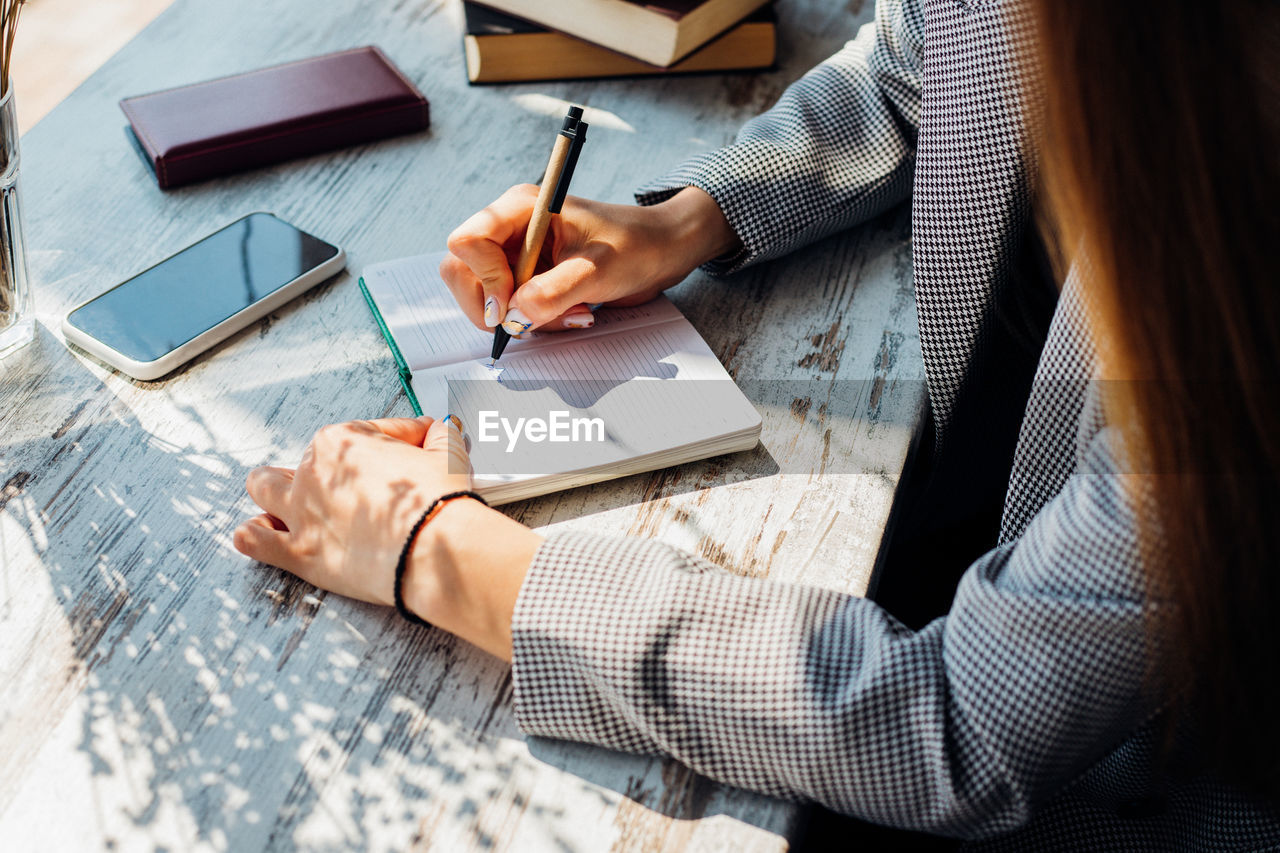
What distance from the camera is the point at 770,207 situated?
3.66ft

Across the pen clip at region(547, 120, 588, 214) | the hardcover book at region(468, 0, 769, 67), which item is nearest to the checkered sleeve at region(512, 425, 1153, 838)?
the pen clip at region(547, 120, 588, 214)

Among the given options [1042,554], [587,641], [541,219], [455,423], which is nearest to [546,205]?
[541,219]

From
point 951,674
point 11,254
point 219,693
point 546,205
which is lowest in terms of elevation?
point 951,674

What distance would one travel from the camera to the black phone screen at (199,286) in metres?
0.97

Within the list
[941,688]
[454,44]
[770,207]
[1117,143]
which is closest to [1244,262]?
[1117,143]

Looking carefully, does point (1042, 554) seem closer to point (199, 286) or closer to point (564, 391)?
point (564, 391)

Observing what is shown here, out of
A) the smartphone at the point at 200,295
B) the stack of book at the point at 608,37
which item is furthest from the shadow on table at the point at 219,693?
the stack of book at the point at 608,37

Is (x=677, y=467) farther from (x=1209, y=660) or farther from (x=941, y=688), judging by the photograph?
(x=1209, y=660)

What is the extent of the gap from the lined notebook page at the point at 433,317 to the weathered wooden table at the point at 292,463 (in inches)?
1.5

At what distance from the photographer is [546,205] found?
0.96m

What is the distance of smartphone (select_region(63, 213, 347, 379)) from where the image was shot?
38.0 inches

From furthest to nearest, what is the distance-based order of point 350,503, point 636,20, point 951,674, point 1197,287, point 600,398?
point 636,20 < point 600,398 < point 350,503 < point 951,674 < point 1197,287

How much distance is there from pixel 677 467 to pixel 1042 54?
1.50ft

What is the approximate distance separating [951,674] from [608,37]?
3.39ft
